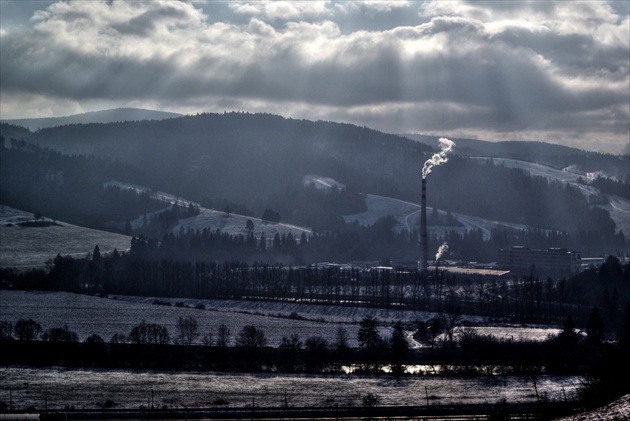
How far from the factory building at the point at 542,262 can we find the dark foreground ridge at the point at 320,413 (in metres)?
68.0

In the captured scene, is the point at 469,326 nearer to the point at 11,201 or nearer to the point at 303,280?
the point at 303,280

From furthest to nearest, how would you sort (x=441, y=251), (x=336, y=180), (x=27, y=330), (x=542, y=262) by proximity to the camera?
1. (x=336, y=180)
2. (x=441, y=251)
3. (x=542, y=262)
4. (x=27, y=330)

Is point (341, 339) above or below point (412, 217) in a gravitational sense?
below

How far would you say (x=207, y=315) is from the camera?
63000 millimetres

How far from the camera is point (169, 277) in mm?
83125

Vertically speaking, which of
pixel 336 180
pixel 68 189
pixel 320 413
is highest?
pixel 336 180

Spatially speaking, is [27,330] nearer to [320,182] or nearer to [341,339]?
[341,339]

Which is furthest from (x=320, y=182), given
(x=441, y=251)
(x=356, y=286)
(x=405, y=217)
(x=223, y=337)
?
(x=223, y=337)

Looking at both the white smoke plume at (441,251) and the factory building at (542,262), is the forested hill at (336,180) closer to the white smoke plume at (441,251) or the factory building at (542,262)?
the white smoke plume at (441,251)

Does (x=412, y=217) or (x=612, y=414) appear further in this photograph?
(x=412, y=217)

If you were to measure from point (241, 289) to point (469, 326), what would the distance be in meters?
25.6

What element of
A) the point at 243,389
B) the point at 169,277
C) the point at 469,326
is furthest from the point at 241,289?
the point at 243,389

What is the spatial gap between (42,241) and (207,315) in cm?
4809

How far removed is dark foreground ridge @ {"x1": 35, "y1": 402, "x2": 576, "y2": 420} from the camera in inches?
1348
